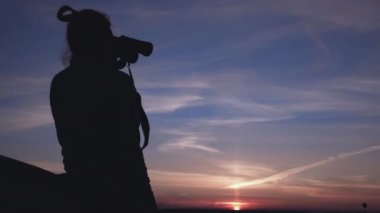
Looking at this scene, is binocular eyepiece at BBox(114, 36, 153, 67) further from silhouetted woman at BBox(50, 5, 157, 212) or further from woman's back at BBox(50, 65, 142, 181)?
woman's back at BBox(50, 65, 142, 181)

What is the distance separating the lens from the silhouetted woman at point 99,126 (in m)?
3.68

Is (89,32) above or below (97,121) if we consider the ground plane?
above

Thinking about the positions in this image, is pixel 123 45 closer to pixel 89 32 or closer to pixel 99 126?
pixel 89 32

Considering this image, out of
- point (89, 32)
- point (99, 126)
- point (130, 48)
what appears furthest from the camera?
point (130, 48)

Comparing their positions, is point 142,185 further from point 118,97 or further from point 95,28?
point 95,28

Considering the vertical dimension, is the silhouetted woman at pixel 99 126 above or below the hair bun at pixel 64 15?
below

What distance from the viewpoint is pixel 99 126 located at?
3779 millimetres

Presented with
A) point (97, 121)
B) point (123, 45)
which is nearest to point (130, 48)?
point (123, 45)

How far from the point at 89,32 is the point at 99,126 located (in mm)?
720

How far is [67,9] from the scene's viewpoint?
4.07m

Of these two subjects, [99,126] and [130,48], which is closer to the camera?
[99,126]

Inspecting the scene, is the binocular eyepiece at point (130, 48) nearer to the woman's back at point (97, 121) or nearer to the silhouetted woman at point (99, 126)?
the silhouetted woman at point (99, 126)

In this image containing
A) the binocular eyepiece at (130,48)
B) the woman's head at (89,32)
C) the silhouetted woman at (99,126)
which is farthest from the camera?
the binocular eyepiece at (130,48)

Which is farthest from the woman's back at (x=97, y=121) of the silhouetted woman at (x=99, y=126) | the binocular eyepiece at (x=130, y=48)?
the binocular eyepiece at (x=130, y=48)
